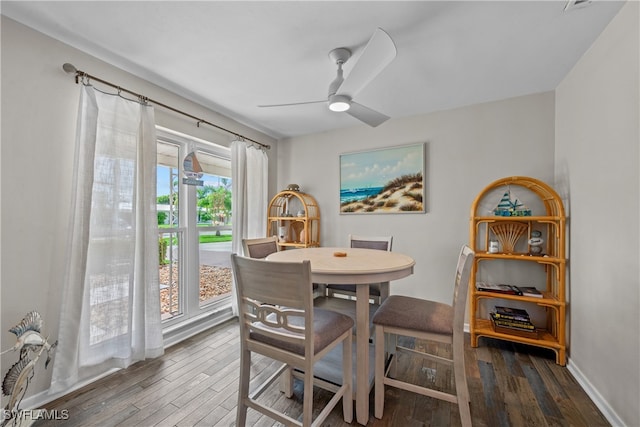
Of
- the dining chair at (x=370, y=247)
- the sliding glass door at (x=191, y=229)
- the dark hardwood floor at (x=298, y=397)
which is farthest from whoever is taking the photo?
the sliding glass door at (x=191, y=229)

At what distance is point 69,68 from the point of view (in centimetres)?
178

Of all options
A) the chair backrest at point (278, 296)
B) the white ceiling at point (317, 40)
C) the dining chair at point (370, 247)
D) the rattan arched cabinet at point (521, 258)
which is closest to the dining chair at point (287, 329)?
the chair backrest at point (278, 296)

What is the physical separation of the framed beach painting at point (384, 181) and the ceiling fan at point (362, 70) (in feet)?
3.35

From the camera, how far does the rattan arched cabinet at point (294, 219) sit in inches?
136

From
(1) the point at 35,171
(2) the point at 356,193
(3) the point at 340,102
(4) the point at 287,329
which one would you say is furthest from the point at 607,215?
(1) the point at 35,171

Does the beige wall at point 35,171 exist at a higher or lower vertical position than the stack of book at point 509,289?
higher

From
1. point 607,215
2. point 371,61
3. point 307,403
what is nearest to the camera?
point 307,403

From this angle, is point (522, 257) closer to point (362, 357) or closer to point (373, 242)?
point (373, 242)

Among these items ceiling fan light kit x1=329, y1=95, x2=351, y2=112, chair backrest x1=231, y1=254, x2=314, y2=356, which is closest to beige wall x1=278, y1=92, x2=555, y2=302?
ceiling fan light kit x1=329, y1=95, x2=351, y2=112

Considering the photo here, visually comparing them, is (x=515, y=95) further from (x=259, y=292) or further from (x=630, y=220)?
(x=259, y=292)

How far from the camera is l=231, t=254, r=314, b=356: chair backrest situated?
1.21 meters

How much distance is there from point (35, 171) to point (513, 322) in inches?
151

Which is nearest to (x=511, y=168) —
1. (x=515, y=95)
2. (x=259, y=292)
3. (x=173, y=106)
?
(x=515, y=95)

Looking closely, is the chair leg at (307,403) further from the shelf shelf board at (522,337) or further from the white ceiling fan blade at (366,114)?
the shelf shelf board at (522,337)
